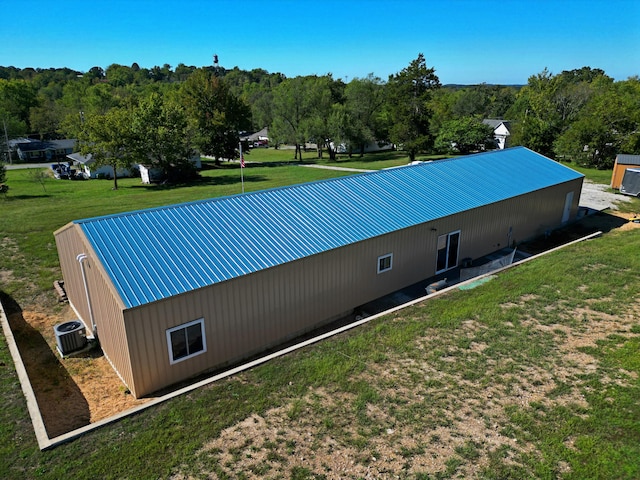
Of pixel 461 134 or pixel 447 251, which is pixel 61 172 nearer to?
pixel 461 134

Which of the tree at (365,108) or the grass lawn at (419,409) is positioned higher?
the tree at (365,108)

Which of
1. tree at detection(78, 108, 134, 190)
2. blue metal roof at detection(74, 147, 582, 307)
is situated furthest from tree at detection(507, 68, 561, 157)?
tree at detection(78, 108, 134, 190)

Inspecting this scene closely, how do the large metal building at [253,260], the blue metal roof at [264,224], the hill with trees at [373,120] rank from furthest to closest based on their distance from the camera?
1. the hill with trees at [373,120]
2. the blue metal roof at [264,224]
3. the large metal building at [253,260]

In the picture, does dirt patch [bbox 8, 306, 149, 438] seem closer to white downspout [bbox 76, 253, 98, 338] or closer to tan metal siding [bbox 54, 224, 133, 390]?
tan metal siding [bbox 54, 224, 133, 390]

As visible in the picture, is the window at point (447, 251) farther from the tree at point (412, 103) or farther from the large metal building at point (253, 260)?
the tree at point (412, 103)

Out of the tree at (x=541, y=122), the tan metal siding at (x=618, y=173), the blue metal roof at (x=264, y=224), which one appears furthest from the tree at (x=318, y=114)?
the blue metal roof at (x=264, y=224)

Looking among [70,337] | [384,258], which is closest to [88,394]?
[70,337]
